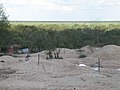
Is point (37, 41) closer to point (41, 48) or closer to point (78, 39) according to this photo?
point (41, 48)

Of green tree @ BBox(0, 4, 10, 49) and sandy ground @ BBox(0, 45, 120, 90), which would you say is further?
green tree @ BBox(0, 4, 10, 49)

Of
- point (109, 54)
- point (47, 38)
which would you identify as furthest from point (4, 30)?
point (109, 54)

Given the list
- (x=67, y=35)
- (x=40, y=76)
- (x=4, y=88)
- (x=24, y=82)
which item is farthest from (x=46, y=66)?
(x=67, y=35)

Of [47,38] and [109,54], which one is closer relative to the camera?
[109,54]

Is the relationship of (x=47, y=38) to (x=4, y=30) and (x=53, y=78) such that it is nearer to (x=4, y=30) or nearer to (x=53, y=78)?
(x=4, y=30)

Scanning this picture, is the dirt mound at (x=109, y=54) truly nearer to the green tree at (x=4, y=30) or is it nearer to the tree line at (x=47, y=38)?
the tree line at (x=47, y=38)

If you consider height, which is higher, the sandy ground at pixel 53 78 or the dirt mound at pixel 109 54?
the sandy ground at pixel 53 78

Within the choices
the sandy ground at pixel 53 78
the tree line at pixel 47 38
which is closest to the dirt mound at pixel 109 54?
the tree line at pixel 47 38

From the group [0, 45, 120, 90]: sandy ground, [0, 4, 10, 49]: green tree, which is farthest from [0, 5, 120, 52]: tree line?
[0, 45, 120, 90]: sandy ground

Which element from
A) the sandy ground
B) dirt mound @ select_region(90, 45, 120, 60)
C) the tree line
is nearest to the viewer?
the sandy ground

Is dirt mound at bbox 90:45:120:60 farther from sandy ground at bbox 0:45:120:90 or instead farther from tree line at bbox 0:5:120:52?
sandy ground at bbox 0:45:120:90

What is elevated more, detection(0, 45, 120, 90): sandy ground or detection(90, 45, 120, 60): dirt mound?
detection(0, 45, 120, 90): sandy ground

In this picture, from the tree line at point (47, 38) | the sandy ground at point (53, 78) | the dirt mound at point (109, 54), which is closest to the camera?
the sandy ground at point (53, 78)

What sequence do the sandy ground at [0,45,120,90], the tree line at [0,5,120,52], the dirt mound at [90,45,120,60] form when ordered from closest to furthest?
the sandy ground at [0,45,120,90] → the dirt mound at [90,45,120,60] → the tree line at [0,5,120,52]
